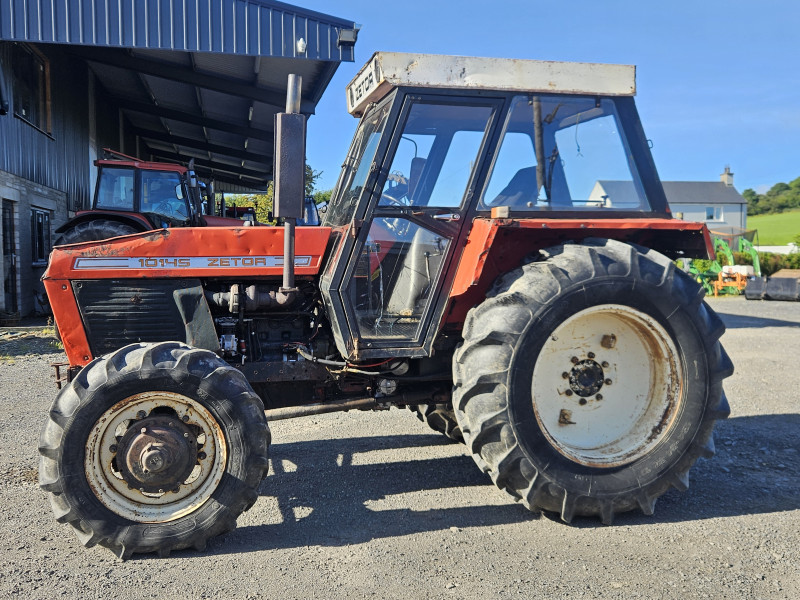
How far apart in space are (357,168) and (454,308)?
3.55ft

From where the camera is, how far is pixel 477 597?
111 inches

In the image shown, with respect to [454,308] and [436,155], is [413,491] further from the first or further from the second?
[436,155]

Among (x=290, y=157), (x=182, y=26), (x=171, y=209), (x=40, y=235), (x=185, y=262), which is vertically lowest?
(x=40, y=235)

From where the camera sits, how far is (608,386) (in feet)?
12.8

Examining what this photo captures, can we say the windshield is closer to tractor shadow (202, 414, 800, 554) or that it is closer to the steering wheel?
tractor shadow (202, 414, 800, 554)

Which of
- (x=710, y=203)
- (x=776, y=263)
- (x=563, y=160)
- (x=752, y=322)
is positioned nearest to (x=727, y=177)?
(x=710, y=203)

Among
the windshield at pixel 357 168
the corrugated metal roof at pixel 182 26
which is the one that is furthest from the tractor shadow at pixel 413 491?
the corrugated metal roof at pixel 182 26

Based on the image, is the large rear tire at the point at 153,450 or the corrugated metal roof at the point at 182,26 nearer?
the large rear tire at the point at 153,450

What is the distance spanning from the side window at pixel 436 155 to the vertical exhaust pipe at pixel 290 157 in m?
0.85

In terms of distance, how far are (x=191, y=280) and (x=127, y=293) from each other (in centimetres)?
38

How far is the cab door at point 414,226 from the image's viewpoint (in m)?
3.80

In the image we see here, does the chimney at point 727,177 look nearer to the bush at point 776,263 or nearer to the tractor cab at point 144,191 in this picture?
the bush at point 776,263

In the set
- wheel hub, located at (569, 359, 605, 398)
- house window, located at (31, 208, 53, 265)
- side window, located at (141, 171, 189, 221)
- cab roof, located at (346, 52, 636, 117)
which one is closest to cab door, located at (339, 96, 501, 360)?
cab roof, located at (346, 52, 636, 117)

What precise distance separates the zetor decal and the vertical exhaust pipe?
90 cm
